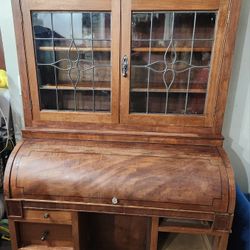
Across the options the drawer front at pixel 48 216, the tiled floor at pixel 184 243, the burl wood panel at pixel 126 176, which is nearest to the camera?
the burl wood panel at pixel 126 176

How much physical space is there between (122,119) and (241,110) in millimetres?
768

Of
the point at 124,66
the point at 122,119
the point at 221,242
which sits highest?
the point at 124,66

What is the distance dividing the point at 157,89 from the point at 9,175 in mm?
884

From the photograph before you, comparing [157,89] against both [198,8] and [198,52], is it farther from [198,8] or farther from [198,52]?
[198,8]

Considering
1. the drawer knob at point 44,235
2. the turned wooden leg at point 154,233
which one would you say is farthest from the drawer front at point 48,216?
the turned wooden leg at point 154,233

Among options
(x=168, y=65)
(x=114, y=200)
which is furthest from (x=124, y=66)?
(x=114, y=200)

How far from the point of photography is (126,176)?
1.14m

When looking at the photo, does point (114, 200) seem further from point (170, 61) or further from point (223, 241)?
point (170, 61)

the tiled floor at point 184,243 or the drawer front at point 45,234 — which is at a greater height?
the drawer front at point 45,234

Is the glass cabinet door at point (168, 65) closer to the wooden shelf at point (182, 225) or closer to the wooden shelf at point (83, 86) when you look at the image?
the wooden shelf at point (83, 86)

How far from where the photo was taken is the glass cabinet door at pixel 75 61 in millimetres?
1174

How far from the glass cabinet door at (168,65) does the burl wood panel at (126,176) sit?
203mm

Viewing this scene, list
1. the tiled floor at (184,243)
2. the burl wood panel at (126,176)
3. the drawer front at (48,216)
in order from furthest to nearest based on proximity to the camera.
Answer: the tiled floor at (184,243)
the drawer front at (48,216)
the burl wood panel at (126,176)

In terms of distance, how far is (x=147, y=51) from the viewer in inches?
47.1
